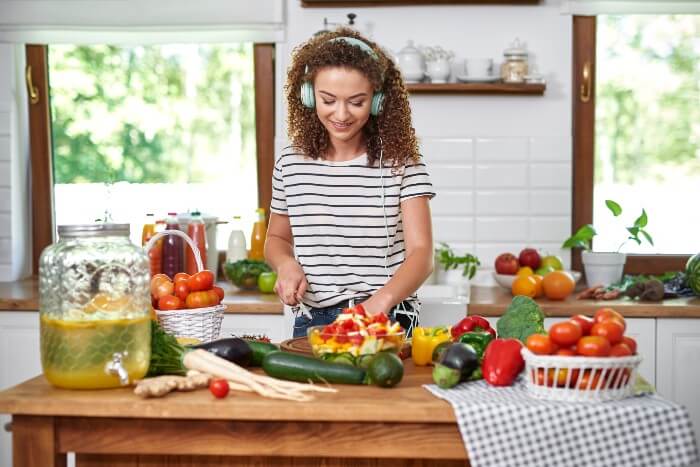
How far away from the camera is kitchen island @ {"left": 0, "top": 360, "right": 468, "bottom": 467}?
1754 millimetres

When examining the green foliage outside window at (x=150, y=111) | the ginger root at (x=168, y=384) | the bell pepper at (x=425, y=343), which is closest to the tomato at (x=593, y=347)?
the bell pepper at (x=425, y=343)

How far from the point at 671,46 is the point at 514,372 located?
2.70 meters

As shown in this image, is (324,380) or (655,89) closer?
(324,380)

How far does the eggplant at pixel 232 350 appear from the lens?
79.0 inches

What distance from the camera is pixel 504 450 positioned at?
170 centimetres

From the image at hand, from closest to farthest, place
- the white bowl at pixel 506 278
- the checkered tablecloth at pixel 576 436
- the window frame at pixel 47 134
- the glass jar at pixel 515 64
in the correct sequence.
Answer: the checkered tablecloth at pixel 576 436, the white bowl at pixel 506 278, the glass jar at pixel 515 64, the window frame at pixel 47 134

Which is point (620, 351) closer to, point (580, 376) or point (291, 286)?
point (580, 376)

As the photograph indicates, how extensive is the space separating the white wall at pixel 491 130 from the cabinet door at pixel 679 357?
72 cm

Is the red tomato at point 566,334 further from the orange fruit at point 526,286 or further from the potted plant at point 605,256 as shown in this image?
the potted plant at point 605,256

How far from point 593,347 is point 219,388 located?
0.70 m

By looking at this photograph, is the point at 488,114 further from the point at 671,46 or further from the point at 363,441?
the point at 363,441

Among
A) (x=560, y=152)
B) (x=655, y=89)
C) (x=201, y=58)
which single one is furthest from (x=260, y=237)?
(x=655, y=89)

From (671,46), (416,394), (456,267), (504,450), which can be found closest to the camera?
(504,450)

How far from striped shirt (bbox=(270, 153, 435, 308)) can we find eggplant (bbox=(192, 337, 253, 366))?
1.62ft
